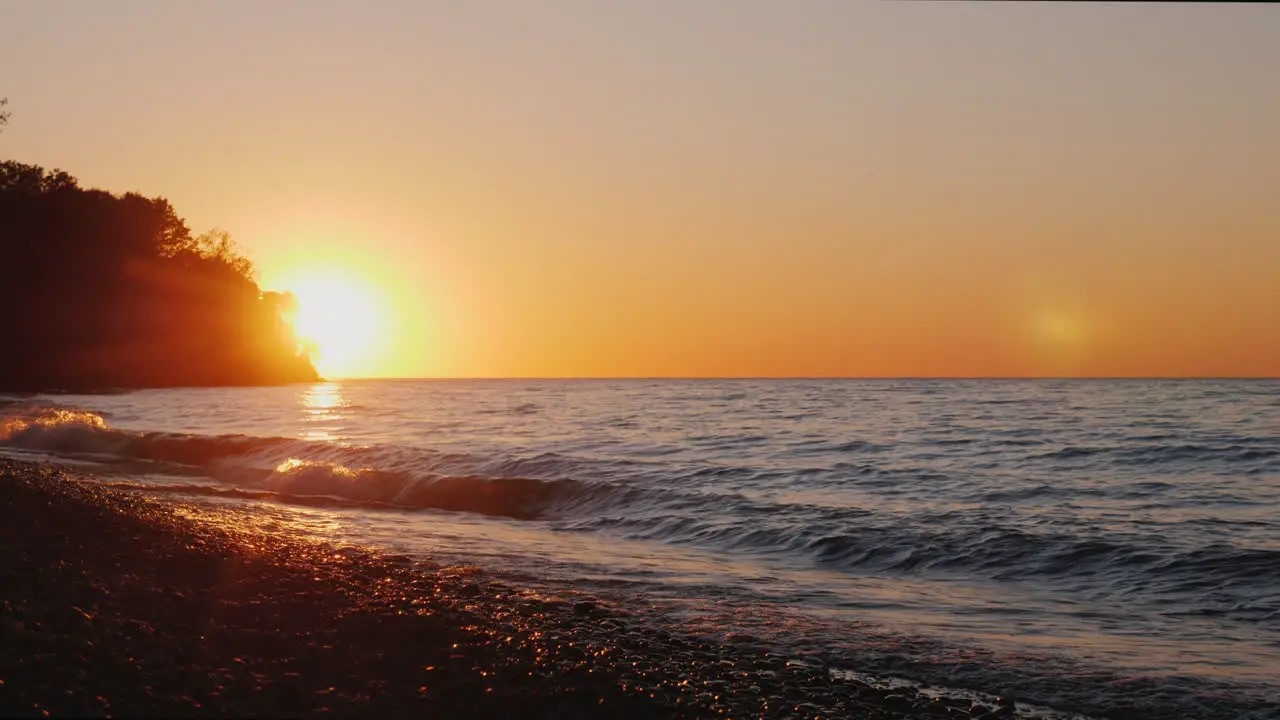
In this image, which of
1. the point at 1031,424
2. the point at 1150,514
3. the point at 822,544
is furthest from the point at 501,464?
the point at 1031,424

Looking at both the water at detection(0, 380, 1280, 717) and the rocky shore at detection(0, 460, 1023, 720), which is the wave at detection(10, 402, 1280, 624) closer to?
the water at detection(0, 380, 1280, 717)

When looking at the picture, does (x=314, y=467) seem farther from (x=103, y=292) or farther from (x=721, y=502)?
(x=103, y=292)

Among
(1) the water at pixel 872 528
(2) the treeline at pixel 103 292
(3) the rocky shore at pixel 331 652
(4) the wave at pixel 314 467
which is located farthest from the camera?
(2) the treeline at pixel 103 292

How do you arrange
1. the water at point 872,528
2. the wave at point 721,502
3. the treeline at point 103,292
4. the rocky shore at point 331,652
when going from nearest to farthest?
the rocky shore at point 331,652 < the water at point 872,528 < the wave at point 721,502 < the treeline at point 103,292

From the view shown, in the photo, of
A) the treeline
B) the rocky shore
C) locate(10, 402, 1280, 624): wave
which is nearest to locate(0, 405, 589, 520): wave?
locate(10, 402, 1280, 624): wave

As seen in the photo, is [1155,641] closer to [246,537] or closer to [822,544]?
[822,544]

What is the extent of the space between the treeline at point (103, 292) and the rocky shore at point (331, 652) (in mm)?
91202

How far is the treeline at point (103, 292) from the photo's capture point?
97.9 m

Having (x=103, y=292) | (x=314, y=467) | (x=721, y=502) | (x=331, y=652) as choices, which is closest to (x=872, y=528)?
(x=721, y=502)

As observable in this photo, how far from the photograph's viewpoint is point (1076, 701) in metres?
8.39

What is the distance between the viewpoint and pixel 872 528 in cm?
1744

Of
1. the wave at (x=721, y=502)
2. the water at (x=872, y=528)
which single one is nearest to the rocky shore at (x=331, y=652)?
the water at (x=872, y=528)

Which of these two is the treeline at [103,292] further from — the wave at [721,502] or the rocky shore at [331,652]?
the rocky shore at [331,652]

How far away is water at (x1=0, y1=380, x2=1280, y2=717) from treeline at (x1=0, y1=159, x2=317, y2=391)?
68.2m
